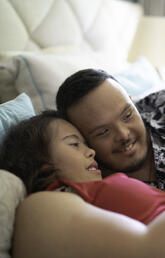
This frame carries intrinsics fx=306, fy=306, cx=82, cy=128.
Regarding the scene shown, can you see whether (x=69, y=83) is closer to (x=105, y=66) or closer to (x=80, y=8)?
(x=105, y=66)

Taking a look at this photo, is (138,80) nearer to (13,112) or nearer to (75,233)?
(13,112)

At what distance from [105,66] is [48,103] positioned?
474mm

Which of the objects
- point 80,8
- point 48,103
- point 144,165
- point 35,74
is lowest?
point 144,165

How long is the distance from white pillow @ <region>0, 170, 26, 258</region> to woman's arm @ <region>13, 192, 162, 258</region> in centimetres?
2

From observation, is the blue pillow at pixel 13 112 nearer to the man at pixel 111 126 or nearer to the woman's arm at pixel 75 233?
the man at pixel 111 126

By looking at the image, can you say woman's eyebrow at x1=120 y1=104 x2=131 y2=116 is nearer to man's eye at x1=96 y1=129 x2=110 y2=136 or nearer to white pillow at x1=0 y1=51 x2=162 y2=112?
man's eye at x1=96 y1=129 x2=110 y2=136

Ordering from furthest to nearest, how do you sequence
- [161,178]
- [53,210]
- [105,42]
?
1. [105,42]
2. [161,178]
3. [53,210]

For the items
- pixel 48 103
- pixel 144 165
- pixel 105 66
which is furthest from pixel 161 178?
pixel 105 66

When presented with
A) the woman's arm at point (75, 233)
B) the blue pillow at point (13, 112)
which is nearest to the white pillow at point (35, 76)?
the blue pillow at point (13, 112)

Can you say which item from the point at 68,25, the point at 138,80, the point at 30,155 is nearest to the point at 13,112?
the point at 30,155

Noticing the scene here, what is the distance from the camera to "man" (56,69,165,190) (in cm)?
105

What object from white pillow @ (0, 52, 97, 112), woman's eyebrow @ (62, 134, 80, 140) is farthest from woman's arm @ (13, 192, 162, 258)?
white pillow @ (0, 52, 97, 112)

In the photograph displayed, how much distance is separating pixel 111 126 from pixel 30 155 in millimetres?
308

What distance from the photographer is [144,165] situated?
114 cm
